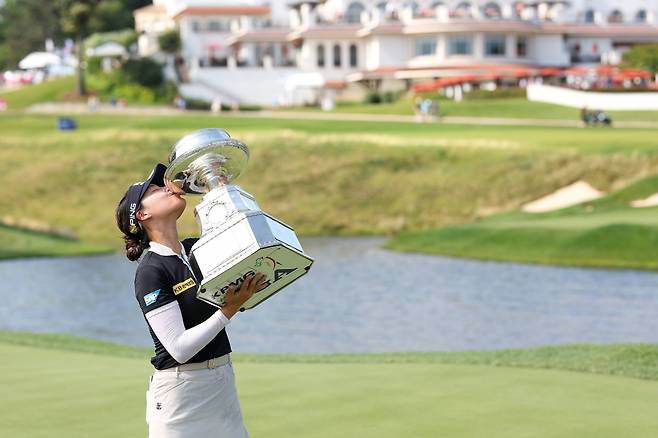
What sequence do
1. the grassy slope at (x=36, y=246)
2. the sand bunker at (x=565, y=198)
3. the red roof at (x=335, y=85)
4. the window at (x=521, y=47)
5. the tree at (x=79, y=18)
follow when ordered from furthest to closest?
the window at (x=521, y=47), the red roof at (x=335, y=85), the tree at (x=79, y=18), the sand bunker at (x=565, y=198), the grassy slope at (x=36, y=246)

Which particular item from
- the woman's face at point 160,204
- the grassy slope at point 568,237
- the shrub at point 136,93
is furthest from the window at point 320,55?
the woman's face at point 160,204

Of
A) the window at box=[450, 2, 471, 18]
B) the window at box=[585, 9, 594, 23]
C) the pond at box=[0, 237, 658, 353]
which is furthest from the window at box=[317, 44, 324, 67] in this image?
the pond at box=[0, 237, 658, 353]

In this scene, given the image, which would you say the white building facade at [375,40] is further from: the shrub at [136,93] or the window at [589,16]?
the shrub at [136,93]

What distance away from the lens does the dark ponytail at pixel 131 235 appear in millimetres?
7590

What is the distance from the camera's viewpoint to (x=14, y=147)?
67875mm

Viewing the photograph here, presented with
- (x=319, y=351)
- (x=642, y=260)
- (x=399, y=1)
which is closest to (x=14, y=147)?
(x=642, y=260)

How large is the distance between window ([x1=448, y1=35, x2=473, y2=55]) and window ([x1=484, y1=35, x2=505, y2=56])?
1263mm

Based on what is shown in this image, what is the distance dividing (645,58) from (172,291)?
88697mm

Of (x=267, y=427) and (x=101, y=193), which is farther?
(x=101, y=193)

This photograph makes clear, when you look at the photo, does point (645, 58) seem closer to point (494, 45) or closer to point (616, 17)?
point (494, 45)

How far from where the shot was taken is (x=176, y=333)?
7262mm

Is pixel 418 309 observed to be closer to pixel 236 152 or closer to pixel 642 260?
pixel 642 260

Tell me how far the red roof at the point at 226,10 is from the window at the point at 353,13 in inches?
309

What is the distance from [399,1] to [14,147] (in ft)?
171
